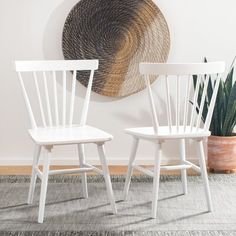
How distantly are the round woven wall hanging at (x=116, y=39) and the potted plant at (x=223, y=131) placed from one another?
0.52 meters

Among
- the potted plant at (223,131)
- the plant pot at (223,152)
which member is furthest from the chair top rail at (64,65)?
the plant pot at (223,152)

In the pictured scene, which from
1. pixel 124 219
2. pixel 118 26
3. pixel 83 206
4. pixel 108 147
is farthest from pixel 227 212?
pixel 118 26

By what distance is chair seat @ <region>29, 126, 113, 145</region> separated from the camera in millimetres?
2893

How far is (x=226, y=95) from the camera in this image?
12.9 ft

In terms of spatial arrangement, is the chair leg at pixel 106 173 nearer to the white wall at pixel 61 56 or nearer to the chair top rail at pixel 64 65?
the chair top rail at pixel 64 65

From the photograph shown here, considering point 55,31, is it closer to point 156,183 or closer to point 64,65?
point 64,65

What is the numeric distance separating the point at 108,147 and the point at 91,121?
24 centimetres

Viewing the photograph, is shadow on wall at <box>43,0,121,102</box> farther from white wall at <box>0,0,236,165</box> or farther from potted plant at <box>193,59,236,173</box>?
potted plant at <box>193,59,236,173</box>

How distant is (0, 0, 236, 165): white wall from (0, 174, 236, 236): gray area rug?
43 cm

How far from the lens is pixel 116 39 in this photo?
4074mm

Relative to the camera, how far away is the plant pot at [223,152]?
3.92 m

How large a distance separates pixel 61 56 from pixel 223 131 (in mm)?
1294

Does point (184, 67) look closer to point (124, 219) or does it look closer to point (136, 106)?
point (124, 219)

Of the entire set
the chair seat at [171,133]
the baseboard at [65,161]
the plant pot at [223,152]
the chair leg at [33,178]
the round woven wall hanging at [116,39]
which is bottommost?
the baseboard at [65,161]
